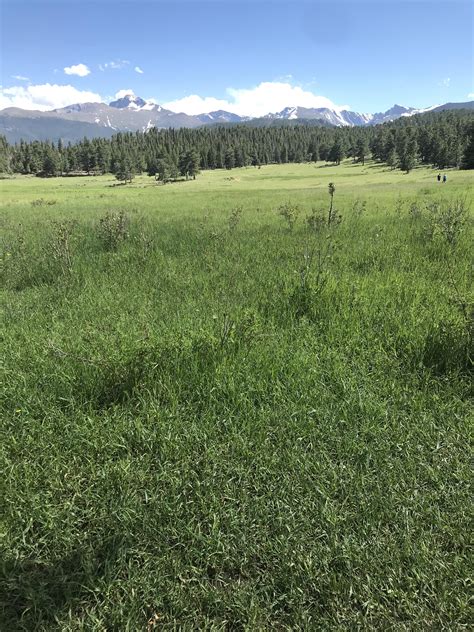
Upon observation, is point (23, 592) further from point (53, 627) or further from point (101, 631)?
point (101, 631)

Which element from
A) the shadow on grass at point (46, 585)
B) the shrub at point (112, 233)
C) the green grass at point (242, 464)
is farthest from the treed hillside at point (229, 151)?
the shadow on grass at point (46, 585)

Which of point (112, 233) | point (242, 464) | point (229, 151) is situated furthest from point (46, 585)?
point (229, 151)

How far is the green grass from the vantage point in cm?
218

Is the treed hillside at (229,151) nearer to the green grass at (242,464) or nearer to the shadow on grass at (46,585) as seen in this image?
the green grass at (242,464)

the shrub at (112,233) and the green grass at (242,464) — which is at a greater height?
the shrub at (112,233)

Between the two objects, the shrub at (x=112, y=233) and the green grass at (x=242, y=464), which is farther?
the shrub at (x=112, y=233)

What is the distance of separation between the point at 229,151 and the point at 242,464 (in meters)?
156

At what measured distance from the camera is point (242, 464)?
3023 mm

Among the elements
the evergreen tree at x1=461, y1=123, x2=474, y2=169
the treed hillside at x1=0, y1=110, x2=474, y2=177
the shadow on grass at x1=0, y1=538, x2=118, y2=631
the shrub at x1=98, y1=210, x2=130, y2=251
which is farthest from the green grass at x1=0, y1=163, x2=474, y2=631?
the treed hillside at x1=0, y1=110, x2=474, y2=177

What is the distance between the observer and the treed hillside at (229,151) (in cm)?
10281

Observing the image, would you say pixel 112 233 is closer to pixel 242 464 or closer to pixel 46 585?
pixel 242 464

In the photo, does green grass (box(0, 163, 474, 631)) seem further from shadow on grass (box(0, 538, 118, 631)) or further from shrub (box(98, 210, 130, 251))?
shrub (box(98, 210, 130, 251))

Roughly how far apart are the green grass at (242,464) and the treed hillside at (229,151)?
291 ft

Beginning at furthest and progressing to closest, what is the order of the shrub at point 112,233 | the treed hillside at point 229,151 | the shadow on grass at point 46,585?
the treed hillside at point 229,151 → the shrub at point 112,233 → the shadow on grass at point 46,585
